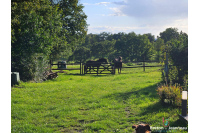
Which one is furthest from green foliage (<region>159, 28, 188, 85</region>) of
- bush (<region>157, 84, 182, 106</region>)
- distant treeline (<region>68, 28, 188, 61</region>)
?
distant treeline (<region>68, 28, 188, 61</region>)

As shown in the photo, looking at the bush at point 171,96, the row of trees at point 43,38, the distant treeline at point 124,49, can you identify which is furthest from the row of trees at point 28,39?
the distant treeline at point 124,49

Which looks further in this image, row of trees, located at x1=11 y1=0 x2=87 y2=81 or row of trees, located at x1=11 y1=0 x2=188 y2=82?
row of trees, located at x1=11 y1=0 x2=87 y2=81

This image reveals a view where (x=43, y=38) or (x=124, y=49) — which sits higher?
(x=124, y=49)

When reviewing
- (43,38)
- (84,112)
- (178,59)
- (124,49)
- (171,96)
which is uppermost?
(124,49)

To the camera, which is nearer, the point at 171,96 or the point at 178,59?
the point at 171,96

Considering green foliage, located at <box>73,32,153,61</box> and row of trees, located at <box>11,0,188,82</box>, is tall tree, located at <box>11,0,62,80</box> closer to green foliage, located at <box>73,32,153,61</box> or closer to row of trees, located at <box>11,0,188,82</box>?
row of trees, located at <box>11,0,188,82</box>

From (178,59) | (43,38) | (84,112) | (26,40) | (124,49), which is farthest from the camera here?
(124,49)

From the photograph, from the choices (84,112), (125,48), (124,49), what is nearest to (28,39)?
(84,112)

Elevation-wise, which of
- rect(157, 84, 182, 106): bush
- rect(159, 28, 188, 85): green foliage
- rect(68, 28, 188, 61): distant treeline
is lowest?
rect(157, 84, 182, 106): bush

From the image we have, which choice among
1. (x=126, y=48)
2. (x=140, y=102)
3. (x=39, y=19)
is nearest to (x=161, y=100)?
(x=140, y=102)

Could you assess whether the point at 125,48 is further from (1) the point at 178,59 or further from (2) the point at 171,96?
(2) the point at 171,96

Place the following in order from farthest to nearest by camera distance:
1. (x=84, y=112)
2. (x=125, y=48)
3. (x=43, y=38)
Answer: (x=125, y=48), (x=43, y=38), (x=84, y=112)
